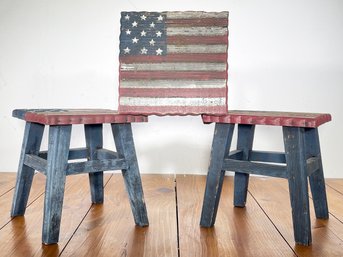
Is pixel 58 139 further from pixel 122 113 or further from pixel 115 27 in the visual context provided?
pixel 115 27

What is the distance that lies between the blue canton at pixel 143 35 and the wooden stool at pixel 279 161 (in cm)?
30

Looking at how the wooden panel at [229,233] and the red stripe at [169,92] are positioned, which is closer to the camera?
the wooden panel at [229,233]

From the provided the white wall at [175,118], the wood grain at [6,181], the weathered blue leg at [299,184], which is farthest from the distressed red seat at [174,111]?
the white wall at [175,118]

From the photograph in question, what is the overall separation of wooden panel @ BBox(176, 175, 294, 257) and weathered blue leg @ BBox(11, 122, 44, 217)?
58 cm

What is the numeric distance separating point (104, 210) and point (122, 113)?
461 mm

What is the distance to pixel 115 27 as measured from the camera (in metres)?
2.23

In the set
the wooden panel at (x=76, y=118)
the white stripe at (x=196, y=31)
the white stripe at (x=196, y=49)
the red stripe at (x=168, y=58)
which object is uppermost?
the white stripe at (x=196, y=31)

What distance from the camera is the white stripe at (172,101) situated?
132cm

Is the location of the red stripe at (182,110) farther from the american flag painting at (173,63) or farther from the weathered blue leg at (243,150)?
the weathered blue leg at (243,150)

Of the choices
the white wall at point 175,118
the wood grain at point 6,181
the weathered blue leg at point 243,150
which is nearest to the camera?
the weathered blue leg at point 243,150

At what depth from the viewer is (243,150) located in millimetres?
1607

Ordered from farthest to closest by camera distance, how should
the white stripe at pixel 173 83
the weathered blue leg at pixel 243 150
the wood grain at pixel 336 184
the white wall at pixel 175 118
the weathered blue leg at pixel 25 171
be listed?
the white wall at pixel 175 118 → the wood grain at pixel 336 184 → the weathered blue leg at pixel 243 150 → the weathered blue leg at pixel 25 171 → the white stripe at pixel 173 83

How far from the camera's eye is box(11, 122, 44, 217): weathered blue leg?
1471mm

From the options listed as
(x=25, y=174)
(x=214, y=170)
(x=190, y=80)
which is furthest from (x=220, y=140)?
(x=25, y=174)
